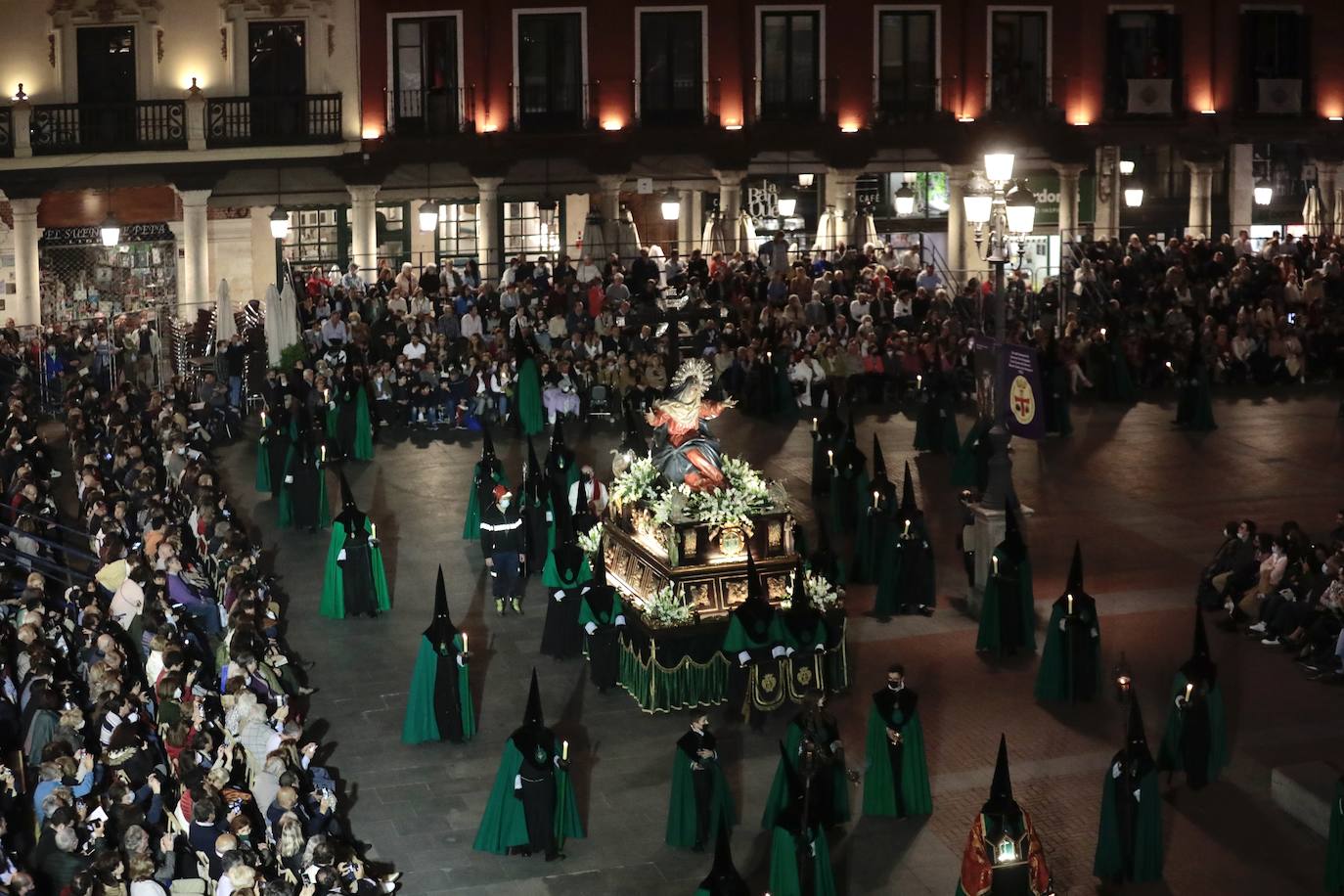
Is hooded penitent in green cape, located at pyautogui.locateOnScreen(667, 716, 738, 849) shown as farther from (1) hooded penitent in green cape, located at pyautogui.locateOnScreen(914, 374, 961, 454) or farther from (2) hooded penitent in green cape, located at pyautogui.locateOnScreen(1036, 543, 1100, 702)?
(1) hooded penitent in green cape, located at pyautogui.locateOnScreen(914, 374, 961, 454)

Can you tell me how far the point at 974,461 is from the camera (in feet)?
86.9

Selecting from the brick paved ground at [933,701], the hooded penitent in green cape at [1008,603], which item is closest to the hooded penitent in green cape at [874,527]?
the brick paved ground at [933,701]

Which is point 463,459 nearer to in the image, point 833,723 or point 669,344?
point 669,344

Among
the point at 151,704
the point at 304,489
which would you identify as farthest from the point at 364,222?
the point at 151,704

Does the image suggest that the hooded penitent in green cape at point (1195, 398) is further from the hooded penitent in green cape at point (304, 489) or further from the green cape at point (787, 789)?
the green cape at point (787, 789)

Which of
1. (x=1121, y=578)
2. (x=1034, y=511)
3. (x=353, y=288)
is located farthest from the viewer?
(x=353, y=288)

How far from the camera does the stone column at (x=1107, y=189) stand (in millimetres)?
42375

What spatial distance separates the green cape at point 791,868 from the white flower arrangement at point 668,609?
4718mm

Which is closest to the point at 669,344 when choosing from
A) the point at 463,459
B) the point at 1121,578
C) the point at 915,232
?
the point at 463,459

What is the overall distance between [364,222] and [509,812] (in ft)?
85.6

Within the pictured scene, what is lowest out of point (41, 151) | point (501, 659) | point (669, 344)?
point (501, 659)

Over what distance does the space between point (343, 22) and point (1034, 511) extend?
2028 cm

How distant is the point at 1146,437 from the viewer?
29875mm

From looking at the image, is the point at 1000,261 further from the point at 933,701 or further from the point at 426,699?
the point at 426,699
